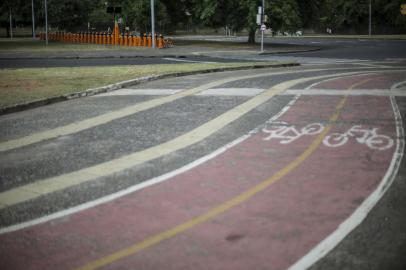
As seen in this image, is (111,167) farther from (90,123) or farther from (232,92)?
(232,92)

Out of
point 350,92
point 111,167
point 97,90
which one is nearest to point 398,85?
point 350,92

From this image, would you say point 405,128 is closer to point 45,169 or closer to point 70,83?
point 45,169

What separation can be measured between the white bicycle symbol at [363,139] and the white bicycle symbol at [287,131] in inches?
19.4

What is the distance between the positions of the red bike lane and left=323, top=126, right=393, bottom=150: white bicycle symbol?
67 mm

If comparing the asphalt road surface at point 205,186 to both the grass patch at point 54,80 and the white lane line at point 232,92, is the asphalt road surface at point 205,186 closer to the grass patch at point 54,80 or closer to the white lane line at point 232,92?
the grass patch at point 54,80

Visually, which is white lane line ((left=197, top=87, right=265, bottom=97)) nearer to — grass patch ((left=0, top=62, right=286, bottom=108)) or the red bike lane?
grass patch ((left=0, top=62, right=286, bottom=108))

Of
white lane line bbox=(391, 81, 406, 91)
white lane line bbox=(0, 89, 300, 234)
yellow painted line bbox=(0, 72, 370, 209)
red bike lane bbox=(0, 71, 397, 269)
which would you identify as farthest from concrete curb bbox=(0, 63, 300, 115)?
white lane line bbox=(391, 81, 406, 91)

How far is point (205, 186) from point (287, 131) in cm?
362

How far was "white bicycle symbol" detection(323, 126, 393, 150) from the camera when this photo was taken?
8.72 m

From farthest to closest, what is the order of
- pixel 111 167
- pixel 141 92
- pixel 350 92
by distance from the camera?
pixel 141 92 → pixel 350 92 → pixel 111 167

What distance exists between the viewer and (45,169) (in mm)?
7477

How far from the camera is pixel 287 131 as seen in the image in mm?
9805

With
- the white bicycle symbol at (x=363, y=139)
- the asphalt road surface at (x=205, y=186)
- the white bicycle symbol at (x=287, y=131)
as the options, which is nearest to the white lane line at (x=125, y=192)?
the asphalt road surface at (x=205, y=186)

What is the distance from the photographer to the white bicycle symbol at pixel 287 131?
927cm
